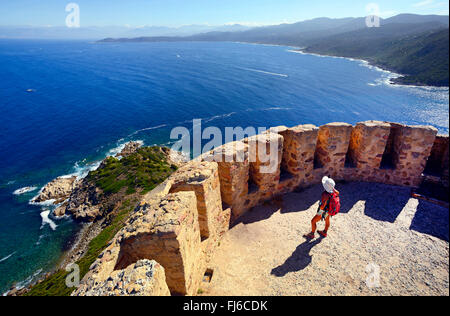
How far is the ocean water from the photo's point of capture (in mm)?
23844

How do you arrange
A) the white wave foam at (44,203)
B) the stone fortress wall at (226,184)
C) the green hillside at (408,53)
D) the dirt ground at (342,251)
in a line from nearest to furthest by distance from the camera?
1. the stone fortress wall at (226,184)
2. the dirt ground at (342,251)
3. the white wave foam at (44,203)
4. the green hillside at (408,53)

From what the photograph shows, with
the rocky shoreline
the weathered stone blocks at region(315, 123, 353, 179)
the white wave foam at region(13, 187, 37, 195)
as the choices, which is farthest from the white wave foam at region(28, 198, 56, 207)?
the weathered stone blocks at region(315, 123, 353, 179)

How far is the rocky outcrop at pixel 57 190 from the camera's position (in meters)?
27.0

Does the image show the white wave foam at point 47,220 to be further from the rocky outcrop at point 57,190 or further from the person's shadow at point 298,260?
the person's shadow at point 298,260

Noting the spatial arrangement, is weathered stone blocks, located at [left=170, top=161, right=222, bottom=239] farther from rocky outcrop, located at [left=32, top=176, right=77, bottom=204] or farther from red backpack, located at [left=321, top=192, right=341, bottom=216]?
rocky outcrop, located at [left=32, top=176, right=77, bottom=204]

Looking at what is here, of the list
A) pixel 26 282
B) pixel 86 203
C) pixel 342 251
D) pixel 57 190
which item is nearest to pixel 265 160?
pixel 342 251

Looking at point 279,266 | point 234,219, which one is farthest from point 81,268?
point 279,266

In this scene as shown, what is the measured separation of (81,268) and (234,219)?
1144 centimetres

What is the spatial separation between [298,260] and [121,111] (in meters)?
52.4

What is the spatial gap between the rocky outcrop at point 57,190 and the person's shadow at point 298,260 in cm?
2882

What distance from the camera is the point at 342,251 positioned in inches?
271

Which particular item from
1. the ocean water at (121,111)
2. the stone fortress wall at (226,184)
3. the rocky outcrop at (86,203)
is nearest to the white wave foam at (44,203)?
the ocean water at (121,111)

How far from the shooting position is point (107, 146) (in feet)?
124

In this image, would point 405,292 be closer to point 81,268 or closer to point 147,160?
point 81,268
